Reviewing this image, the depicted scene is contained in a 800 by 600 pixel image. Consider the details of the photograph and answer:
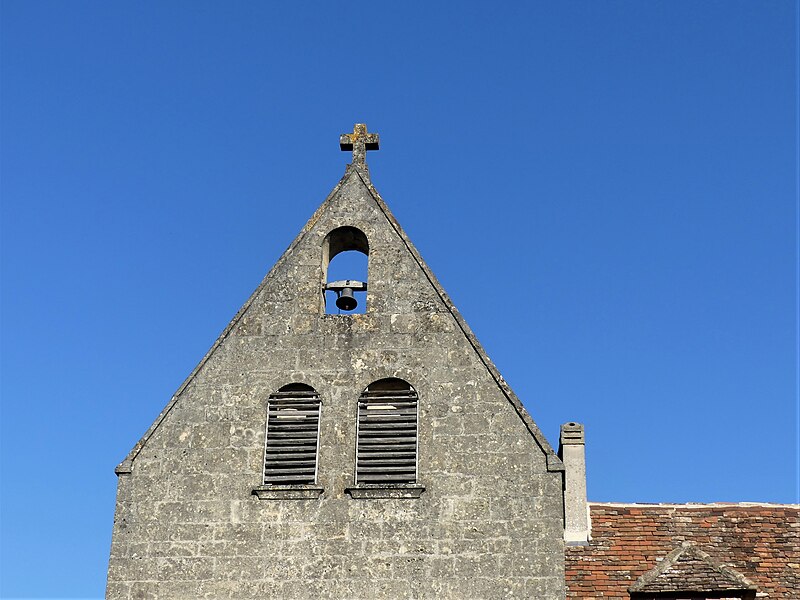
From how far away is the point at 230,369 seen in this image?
2416 centimetres

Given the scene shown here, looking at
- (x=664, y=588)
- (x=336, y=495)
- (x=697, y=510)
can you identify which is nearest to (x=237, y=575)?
(x=336, y=495)

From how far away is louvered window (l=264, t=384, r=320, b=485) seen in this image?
23.1 metres

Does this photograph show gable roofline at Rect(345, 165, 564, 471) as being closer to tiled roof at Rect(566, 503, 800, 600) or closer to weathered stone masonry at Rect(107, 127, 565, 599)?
weathered stone masonry at Rect(107, 127, 565, 599)

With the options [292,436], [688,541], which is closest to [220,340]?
[292,436]

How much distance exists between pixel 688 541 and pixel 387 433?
6.21 m

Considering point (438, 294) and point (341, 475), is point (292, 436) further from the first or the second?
point (438, 294)

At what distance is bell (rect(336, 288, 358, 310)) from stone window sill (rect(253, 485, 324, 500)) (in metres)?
3.82

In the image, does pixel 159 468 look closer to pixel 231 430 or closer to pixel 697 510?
pixel 231 430

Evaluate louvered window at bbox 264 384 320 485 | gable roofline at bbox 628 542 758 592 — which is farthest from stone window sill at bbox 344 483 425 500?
gable roofline at bbox 628 542 758 592

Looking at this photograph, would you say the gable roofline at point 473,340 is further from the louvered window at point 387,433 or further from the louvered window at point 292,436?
the louvered window at point 292,436

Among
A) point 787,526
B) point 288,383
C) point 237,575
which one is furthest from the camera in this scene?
point 787,526

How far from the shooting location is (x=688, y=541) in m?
24.9

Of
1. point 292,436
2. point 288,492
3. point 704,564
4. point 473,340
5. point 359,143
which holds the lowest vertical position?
point 704,564

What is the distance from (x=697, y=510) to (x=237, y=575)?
9.32m
